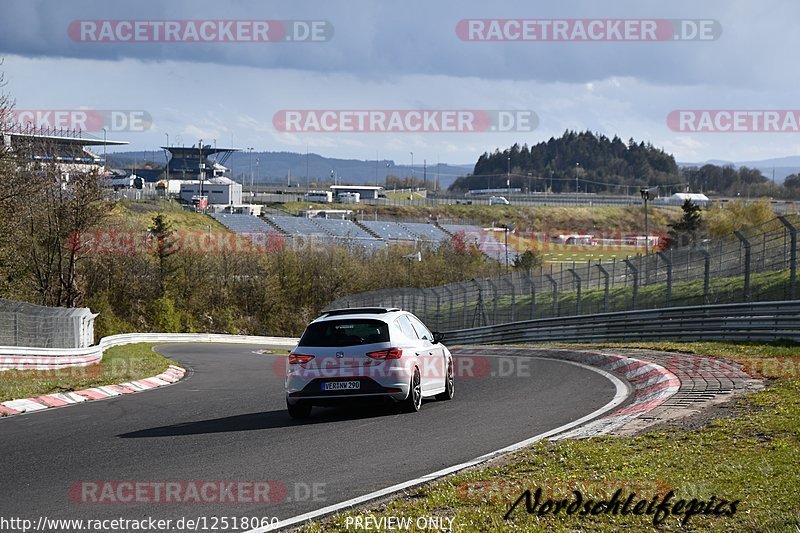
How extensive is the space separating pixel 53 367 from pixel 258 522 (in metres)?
20.4

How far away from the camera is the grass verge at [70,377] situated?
1725cm

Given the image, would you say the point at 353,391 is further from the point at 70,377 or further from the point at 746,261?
the point at 746,261

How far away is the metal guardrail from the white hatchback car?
9.18 metres

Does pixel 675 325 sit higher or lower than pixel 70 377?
higher

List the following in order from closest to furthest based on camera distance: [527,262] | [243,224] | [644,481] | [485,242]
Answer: [644,481]
[527,262]
[485,242]
[243,224]

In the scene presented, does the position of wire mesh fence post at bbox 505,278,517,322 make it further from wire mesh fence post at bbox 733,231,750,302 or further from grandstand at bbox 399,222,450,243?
grandstand at bbox 399,222,450,243

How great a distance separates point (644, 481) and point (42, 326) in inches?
911

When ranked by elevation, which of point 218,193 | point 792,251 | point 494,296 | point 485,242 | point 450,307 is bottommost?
point 450,307

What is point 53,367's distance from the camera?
1015 inches

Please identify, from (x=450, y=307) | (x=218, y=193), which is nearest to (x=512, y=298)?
(x=450, y=307)

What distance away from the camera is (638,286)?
2897 cm

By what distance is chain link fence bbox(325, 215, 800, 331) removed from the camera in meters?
22.0

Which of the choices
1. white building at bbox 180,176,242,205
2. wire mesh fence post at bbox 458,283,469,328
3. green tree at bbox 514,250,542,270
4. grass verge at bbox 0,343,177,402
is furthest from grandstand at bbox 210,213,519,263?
grass verge at bbox 0,343,177,402

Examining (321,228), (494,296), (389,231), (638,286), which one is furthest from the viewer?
(389,231)
